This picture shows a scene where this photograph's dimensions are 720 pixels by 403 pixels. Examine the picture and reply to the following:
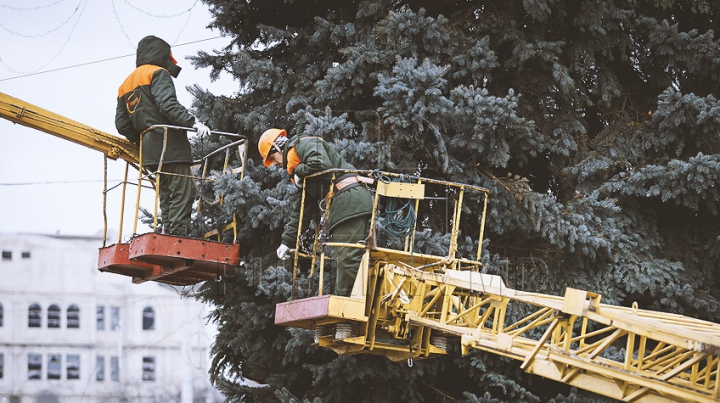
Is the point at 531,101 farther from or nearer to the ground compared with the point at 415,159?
farther from the ground

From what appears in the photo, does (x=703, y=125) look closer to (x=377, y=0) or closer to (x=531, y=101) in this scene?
(x=531, y=101)

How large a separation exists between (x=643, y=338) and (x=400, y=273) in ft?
8.36

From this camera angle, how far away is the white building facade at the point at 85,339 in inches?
606

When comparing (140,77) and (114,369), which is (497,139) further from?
(114,369)

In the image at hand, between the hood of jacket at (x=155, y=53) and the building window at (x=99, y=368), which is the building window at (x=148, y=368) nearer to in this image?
the building window at (x=99, y=368)

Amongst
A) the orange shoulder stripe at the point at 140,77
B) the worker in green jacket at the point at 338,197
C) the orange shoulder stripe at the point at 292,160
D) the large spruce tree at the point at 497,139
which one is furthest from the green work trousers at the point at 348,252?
the orange shoulder stripe at the point at 140,77

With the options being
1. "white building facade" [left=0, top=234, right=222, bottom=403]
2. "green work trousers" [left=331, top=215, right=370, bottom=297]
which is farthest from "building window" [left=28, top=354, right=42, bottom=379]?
"green work trousers" [left=331, top=215, right=370, bottom=297]

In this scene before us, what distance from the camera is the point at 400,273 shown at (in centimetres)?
862

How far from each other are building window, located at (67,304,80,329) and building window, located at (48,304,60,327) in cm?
21

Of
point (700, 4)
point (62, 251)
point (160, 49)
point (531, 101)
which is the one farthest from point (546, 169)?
point (62, 251)

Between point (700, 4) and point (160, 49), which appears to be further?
point (700, 4)

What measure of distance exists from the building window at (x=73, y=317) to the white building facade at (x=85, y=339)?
0.04 ft

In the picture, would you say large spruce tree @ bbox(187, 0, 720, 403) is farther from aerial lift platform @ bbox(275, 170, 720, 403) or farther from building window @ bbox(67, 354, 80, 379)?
building window @ bbox(67, 354, 80, 379)

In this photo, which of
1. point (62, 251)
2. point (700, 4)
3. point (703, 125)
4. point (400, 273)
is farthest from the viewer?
point (62, 251)
